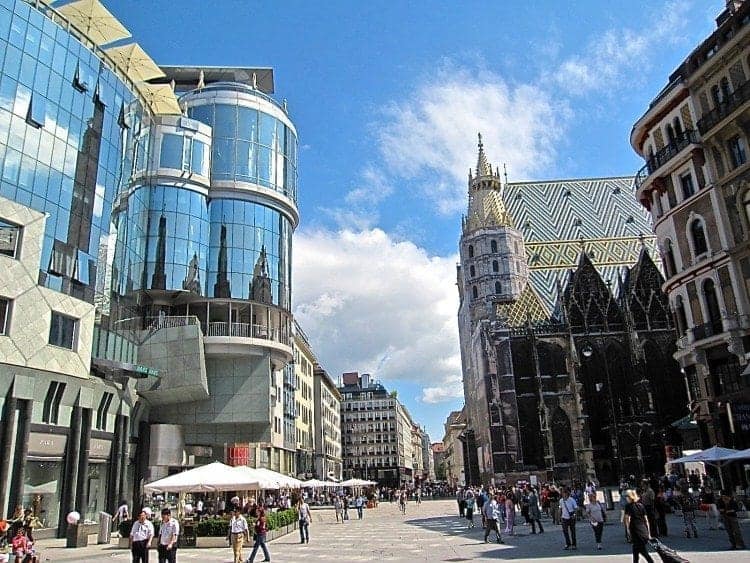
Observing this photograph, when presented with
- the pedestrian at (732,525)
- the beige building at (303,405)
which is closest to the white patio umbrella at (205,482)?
the pedestrian at (732,525)

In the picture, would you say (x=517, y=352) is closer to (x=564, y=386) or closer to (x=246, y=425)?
(x=564, y=386)

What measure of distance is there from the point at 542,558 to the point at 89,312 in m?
27.9

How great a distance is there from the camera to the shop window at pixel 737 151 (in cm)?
2697

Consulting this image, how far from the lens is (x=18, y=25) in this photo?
3350cm

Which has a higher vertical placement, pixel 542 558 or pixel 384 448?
pixel 384 448

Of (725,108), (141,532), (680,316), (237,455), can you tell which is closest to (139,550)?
(141,532)

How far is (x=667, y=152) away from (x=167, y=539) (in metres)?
28.3

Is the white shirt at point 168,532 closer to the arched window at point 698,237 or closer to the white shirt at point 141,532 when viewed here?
the white shirt at point 141,532

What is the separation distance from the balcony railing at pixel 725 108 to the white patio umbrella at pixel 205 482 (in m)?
24.7

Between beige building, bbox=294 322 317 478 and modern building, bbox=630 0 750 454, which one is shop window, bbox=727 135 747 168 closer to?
modern building, bbox=630 0 750 454

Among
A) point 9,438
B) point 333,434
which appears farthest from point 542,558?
point 333,434

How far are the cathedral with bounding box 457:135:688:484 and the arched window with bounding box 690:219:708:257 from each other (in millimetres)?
43336

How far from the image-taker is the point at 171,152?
161 ft

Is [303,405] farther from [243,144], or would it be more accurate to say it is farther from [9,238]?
[9,238]
